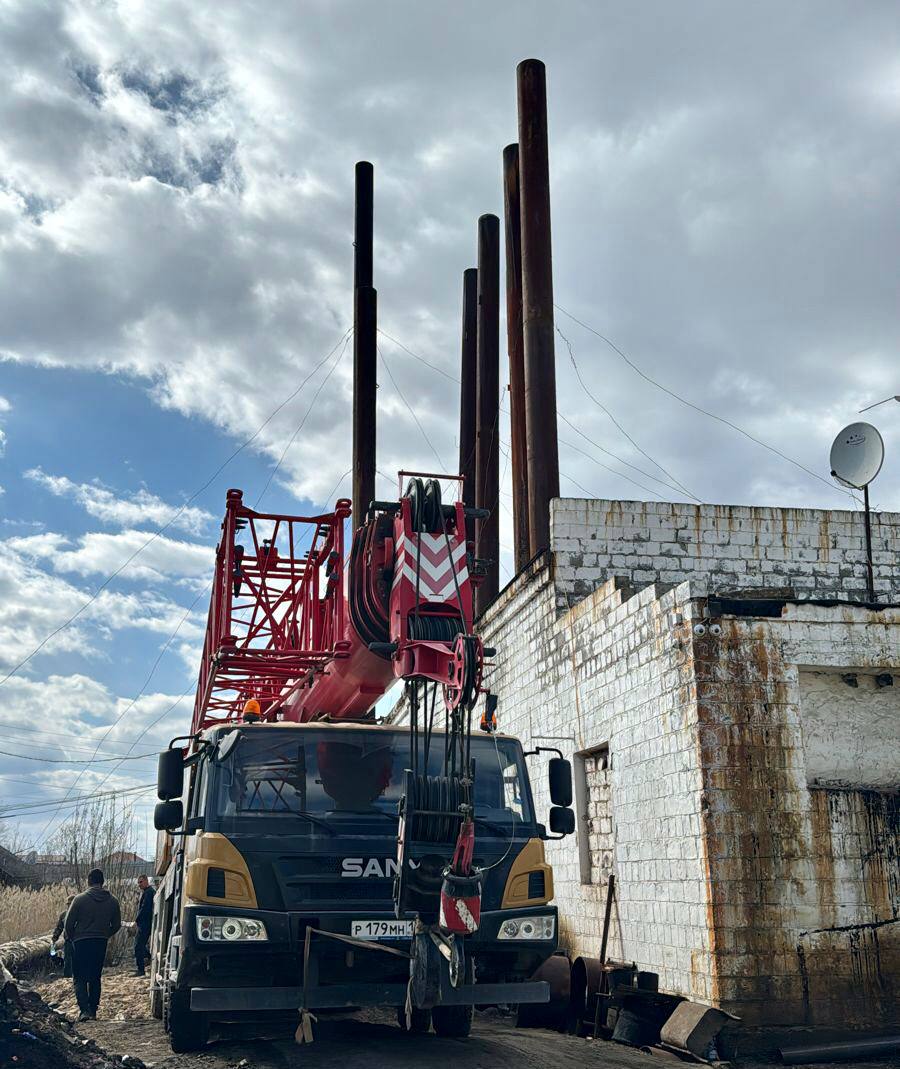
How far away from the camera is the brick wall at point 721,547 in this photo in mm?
13368

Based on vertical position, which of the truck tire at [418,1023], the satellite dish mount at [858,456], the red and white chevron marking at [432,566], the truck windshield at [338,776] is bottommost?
the truck tire at [418,1023]

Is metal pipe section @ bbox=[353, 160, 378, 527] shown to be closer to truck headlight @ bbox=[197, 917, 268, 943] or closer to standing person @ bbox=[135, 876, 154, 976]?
standing person @ bbox=[135, 876, 154, 976]

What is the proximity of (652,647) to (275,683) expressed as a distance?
3.75 metres

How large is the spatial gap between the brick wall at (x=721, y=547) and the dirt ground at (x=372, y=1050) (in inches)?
229

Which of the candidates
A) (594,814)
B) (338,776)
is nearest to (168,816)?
(338,776)

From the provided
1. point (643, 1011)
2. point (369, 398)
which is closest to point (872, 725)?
point (643, 1011)

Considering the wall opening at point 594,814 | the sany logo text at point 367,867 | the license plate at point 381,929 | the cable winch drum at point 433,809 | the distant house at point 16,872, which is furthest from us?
the distant house at point 16,872

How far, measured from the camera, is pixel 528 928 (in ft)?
22.9

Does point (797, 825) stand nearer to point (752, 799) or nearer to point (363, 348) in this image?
point (752, 799)

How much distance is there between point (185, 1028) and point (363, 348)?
1644 centimetres

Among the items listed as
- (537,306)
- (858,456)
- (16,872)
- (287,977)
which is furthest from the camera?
(16,872)

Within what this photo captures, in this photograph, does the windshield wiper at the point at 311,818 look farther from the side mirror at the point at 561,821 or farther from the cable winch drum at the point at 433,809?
the side mirror at the point at 561,821

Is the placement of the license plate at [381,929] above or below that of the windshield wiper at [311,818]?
below

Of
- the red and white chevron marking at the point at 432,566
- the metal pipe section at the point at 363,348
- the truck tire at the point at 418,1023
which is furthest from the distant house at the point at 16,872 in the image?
the red and white chevron marking at the point at 432,566
